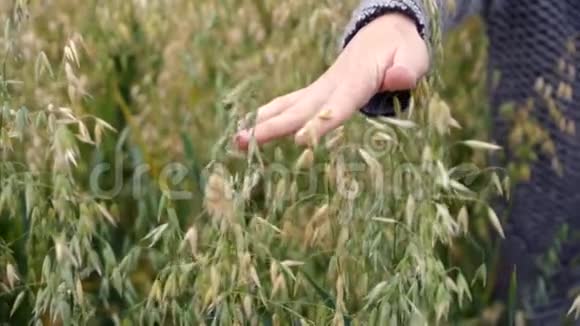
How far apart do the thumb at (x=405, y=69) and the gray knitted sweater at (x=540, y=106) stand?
0.20 m

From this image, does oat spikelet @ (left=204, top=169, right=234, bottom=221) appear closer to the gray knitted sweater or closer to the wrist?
the wrist

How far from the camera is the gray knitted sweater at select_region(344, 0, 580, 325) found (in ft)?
4.21

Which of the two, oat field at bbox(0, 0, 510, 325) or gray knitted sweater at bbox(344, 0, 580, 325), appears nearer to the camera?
oat field at bbox(0, 0, 510, 325)

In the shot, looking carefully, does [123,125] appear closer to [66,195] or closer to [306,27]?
[306,27]

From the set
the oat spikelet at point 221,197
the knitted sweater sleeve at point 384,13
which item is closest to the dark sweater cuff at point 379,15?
the knitted sweater sleeve at point 384,13

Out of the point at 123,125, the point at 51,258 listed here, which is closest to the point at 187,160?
the point at 123,125

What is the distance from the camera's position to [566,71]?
1317 millimetres

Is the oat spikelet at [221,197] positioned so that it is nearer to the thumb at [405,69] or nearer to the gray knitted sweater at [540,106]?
the thumb at [405,69]

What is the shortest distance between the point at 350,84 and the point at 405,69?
46 millimetres

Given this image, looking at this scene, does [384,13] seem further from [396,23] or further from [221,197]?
[221,197]

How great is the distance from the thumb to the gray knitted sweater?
0.20m

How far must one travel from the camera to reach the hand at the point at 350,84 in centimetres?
88

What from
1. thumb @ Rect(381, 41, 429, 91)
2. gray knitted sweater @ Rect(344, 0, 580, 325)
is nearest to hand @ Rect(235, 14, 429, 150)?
thumb @ Rect(381, 41, 429, 91)

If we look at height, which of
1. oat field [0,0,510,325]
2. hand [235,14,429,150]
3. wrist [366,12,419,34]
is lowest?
oat field [0,0,510,325]
